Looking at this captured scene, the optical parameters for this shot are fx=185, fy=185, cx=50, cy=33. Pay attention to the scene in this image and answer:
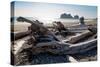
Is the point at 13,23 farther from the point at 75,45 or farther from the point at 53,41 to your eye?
the point at 75,45

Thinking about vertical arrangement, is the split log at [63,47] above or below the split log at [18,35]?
below

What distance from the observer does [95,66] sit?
2641 millimetres

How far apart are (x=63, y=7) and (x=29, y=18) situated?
0.50 metres

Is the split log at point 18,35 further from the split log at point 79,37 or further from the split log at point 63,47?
the split log at point 79,37

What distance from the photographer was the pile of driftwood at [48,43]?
88.2 inches

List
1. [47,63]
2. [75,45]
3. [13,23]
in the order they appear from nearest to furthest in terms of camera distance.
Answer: [13,23]
[47,63]
[75,45]

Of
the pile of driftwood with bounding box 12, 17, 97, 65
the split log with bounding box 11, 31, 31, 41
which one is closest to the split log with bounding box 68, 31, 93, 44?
the pile of driftwood with bounding box 12, 17, 97, 65

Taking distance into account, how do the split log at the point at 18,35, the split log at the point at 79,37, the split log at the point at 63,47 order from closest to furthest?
1. the split log at the point at 18,35
2. the split log at the point at 63,47
3. the split log at the point at 79,37

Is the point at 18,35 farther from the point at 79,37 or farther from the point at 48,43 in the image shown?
the point at 79,37

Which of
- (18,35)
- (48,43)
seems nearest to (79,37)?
(48,43)

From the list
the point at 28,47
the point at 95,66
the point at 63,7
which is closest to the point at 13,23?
the point at 28,47

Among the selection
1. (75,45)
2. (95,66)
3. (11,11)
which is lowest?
(95,66)

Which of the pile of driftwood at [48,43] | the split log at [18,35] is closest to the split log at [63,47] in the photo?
the pile of driftwood at [48,43]

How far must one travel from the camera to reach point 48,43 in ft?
7.72
